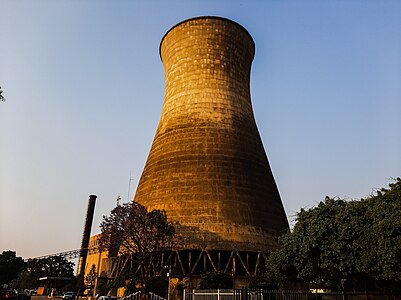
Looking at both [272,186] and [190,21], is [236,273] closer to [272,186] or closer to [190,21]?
[272,186]

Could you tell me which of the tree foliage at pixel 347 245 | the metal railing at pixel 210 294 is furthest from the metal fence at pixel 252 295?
the tree foliage at pixel 347 245

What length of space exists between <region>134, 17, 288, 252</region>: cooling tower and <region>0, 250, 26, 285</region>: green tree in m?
30.3

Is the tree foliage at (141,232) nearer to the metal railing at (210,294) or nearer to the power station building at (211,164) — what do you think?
the power station building at (211,164)

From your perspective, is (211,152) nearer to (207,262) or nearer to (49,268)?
(207,262)

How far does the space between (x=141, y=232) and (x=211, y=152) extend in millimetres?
Answer: 8912

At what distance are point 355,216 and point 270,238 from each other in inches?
387

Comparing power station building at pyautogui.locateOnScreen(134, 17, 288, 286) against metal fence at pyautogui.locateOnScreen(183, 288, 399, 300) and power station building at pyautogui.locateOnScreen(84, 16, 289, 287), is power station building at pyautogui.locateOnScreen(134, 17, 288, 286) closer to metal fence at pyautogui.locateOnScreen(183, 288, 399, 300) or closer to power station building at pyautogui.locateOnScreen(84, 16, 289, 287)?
power station building at pyautogui.locateOnScreen(84, 16, 289, 287)

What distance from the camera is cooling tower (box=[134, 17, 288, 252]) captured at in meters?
28.6

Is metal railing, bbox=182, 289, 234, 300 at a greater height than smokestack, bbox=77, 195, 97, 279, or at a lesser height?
lesser

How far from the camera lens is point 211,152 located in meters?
31.1

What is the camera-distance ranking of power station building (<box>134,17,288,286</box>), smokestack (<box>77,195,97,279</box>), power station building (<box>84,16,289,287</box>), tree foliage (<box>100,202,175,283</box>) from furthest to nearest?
smokestack (<box>77,195,97,279</box>) → power station building (<box>134,17,288,286</box>) → power station building (<box>84,16,289,287</box>) → tree foliage (<box>100,202,175,283</box>)

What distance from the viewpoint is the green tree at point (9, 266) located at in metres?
50.3

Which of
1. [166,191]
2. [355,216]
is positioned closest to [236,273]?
[166,191]

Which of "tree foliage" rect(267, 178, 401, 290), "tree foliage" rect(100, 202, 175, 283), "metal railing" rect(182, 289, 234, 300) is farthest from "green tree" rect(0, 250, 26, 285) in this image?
"metal railing" rect(182, 289, 234, 300)
